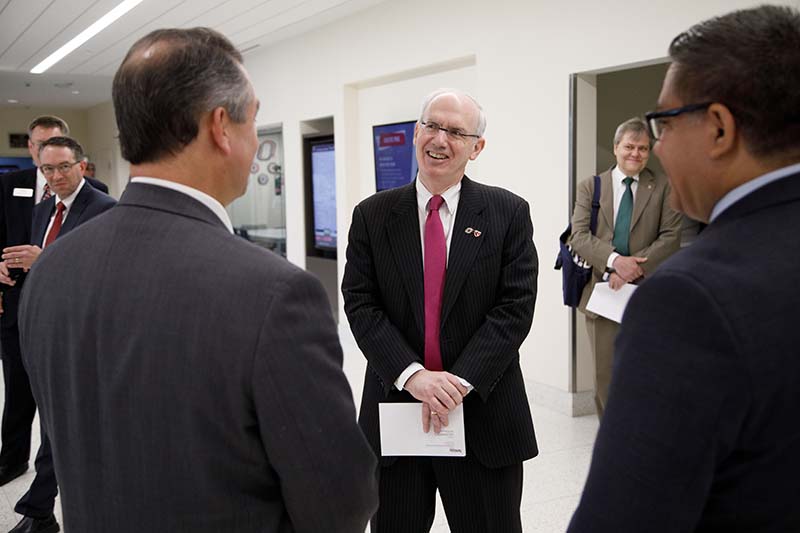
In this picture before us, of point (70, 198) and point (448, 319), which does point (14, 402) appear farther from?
point (448, 319)

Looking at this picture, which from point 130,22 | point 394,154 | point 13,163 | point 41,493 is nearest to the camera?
point 41,493

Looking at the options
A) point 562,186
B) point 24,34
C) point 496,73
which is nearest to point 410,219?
point 562,186

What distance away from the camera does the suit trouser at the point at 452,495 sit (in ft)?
6.60

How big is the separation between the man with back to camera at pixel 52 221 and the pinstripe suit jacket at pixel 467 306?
4.98 feet

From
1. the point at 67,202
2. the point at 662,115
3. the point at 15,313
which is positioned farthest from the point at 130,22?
the point at 662,115

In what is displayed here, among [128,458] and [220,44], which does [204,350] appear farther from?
[220,44]

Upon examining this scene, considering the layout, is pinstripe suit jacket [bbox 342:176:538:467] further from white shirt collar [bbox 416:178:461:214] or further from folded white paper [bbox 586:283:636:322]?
folded white paper [bbox 586:283:636:322]

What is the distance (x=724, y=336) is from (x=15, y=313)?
372 centimetres

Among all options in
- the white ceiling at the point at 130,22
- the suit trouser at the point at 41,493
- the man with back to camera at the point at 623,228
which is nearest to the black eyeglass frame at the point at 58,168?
the suit trouser at the point at 41,493

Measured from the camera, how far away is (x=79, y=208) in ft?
10.1

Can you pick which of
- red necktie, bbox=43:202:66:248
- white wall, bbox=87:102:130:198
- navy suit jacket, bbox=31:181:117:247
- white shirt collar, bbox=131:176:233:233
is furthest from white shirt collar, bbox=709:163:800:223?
white wall, bbox=87:102:130:198

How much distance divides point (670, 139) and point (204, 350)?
0.76 metres

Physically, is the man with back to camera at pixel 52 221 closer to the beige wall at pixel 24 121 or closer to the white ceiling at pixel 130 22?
the white ceiling at pixel 130 22

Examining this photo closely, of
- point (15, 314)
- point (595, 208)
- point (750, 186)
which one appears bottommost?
point (15, 314)
